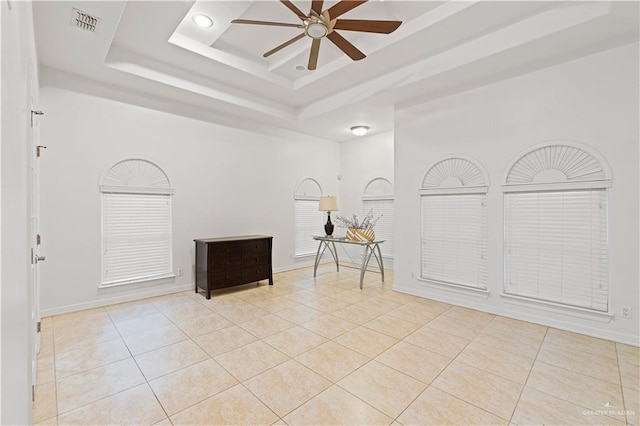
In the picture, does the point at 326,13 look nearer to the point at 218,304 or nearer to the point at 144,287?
the point at 218,304

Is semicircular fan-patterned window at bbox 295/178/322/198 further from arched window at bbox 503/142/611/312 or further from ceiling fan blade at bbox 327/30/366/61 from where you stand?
arched window at bbox 503/142/611/312

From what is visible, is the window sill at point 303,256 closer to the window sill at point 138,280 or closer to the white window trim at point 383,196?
the white window trim at point 383,196

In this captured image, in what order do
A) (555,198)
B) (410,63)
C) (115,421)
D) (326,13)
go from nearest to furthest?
(115,421), (326,13), (555,198), (410,63)

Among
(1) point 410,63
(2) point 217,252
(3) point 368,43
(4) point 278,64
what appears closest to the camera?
(3) point 368,43

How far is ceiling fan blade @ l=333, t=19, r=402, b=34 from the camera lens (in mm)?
2586

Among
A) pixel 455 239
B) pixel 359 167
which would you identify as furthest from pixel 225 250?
pixel 359 167

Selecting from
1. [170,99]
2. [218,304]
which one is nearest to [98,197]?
[170,99]

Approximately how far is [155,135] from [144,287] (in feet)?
7.52

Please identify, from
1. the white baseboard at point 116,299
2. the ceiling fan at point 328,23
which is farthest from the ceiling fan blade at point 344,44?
the white baseboard at point 116,299

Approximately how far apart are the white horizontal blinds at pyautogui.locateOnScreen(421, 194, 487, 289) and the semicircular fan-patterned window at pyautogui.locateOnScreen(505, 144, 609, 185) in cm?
52

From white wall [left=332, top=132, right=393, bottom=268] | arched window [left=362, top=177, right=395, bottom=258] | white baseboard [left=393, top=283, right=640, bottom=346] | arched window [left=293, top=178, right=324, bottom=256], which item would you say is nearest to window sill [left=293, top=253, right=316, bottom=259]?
arched window [left=293, top=178, right=324, bottom=256]

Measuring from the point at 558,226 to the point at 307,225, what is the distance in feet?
14.8

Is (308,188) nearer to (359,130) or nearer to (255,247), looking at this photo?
(359,130)

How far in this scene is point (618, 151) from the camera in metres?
3.03
